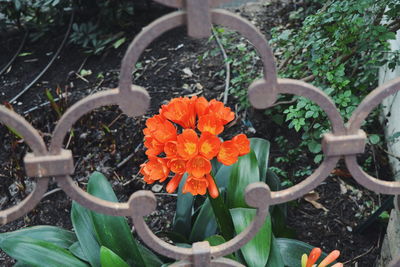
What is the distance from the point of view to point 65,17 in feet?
11.9

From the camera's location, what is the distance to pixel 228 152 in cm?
121

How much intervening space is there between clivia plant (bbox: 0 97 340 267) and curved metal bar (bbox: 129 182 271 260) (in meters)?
0.21

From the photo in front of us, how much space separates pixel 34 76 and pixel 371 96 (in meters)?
2.84

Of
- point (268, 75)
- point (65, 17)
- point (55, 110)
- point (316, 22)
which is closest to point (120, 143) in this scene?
→ point (55, 110)

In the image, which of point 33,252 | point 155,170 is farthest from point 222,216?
point 33,252

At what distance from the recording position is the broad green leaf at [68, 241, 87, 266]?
1.50 metres

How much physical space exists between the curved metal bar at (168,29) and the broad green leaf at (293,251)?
96 cm

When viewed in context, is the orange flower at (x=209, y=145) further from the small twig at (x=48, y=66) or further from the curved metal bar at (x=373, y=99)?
the small twig at (x=48, y=66)

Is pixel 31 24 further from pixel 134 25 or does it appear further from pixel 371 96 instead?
pixel 371 96

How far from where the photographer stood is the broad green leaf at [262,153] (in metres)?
1.75

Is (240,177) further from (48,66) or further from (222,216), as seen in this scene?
(48,66)

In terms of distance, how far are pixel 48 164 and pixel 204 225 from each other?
0.90 meters

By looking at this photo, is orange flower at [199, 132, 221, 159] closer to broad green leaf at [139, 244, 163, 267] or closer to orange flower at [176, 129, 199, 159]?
orange flower at [176, 129, 199, 159]

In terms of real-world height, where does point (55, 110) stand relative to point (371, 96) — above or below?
above
